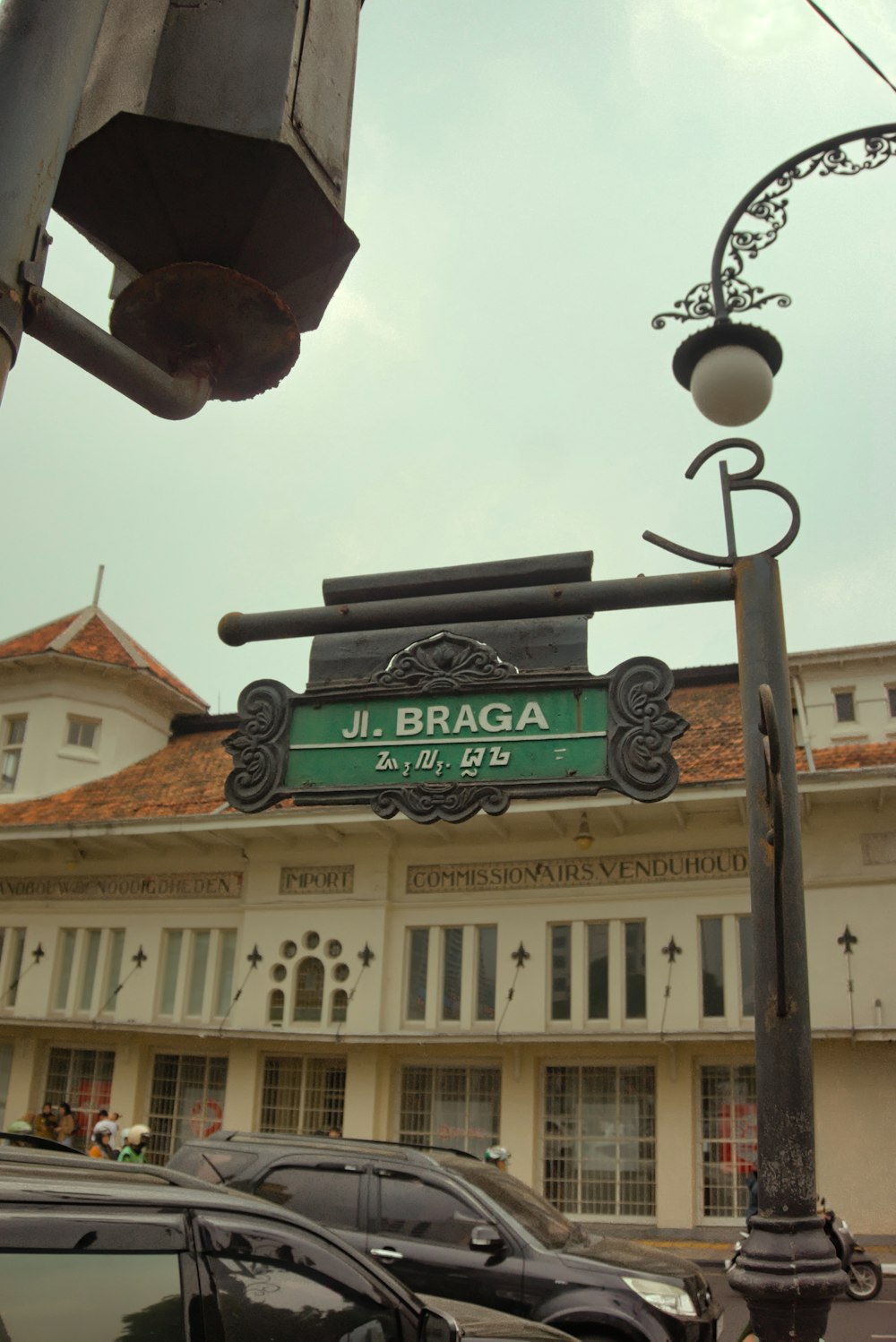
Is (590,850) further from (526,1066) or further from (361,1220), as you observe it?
(361,1220)

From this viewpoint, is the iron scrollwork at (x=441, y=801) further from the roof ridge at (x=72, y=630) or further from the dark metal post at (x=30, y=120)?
the roof ridge at (x=72, y=630)

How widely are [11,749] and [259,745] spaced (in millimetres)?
24885

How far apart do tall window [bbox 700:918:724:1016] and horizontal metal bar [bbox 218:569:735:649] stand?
16027mm

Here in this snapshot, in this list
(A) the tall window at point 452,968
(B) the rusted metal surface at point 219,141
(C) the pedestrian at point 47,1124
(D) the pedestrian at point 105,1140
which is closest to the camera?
(B) the rusted metal surface at point 219,141

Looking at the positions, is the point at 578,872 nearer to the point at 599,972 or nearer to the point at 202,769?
the point at 599,972

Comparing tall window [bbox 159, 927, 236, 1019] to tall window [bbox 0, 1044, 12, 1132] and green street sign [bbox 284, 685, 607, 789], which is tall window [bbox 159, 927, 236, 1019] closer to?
tall window [bbox 0, 1044, 12, 1132]

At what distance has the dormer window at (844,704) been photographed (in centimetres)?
2741

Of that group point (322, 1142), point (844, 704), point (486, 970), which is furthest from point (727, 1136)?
point (844, 704)

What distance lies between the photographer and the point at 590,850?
67.4 feet

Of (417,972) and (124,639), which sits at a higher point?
(124,639)

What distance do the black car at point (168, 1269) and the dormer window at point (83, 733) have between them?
Answer: 82.5 ft

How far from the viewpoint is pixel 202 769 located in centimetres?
2642

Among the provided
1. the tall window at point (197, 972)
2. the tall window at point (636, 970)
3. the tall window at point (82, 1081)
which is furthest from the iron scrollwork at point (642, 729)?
the tall window at point (82, 1081)

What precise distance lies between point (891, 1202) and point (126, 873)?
15.5 metres
